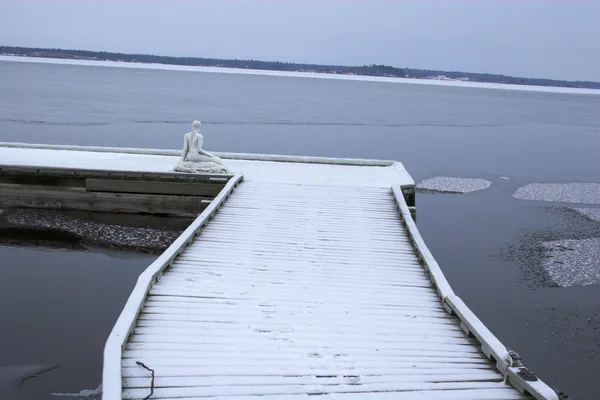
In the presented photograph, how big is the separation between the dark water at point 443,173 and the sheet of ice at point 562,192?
853mm

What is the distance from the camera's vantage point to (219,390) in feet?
20.5

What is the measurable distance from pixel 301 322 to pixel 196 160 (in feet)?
30.9

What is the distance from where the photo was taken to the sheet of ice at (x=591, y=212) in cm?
2027

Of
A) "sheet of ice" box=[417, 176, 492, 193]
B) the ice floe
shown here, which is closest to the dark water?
the ice floe

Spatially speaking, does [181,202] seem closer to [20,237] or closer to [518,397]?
[20,237]

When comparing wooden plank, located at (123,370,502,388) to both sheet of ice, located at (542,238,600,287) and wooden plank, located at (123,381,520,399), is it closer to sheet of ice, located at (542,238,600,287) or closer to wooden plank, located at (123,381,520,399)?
wooden plank, located at (123,381,520,399)

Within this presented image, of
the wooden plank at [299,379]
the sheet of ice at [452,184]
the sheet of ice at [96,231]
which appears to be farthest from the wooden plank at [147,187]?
the sheet of ice at [452,184]

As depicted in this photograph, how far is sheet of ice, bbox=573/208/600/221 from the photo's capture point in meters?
20.3

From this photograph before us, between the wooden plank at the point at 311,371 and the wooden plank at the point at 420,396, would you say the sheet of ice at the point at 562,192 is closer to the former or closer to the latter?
the wooden plank at the point at 311,371

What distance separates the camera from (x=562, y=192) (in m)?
25.1

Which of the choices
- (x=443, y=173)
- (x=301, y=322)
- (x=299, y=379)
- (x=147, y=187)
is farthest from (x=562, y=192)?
(x=299, y=379)

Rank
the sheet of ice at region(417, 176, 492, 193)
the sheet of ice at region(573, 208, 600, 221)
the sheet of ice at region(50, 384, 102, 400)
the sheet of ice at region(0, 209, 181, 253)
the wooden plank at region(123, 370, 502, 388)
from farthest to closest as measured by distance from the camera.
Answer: the sheet of ice at region(417, 176, 492, 193) → the sheet of ice at region(573, 208, 600, 221) → the sheet of ice at region(0, 209, 181, 253) → the sheet of ice at region(50, 384, 102, 400) → the wooden plank at region(123, 370, 502, 388)

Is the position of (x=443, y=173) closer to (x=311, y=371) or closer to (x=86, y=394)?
(x=86, y=394)

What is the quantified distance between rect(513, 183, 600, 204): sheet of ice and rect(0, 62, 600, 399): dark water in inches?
33.6
